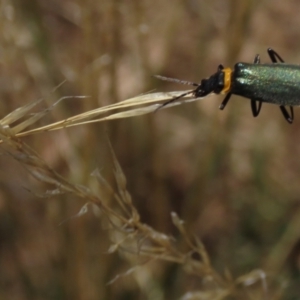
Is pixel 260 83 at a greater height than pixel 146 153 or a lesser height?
greater

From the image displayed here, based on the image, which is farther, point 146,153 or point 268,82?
point 146,153

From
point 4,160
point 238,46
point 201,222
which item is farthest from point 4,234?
point 238,46

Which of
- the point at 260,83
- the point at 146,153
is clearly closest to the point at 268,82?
the point at 260,83

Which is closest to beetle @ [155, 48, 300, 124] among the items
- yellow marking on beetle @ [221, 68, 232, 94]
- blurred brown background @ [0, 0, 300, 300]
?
yellow marking on beetle @ [221, 68, 232, 94]

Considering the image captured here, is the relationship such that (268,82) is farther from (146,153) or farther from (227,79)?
(146,153)

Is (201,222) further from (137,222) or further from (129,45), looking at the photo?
(137,222)

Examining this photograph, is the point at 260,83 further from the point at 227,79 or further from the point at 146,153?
the point at 146,153

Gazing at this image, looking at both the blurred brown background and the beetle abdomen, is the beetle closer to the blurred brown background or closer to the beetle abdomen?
the beetle abdomen
